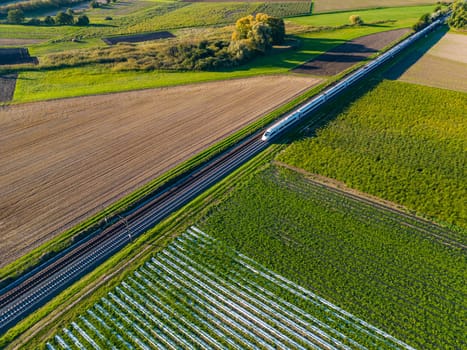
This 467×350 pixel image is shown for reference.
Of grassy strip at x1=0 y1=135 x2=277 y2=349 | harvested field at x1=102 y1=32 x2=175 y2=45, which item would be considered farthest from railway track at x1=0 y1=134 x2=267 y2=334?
harvested field at x1=102 y1=32 x2=175 y2=45

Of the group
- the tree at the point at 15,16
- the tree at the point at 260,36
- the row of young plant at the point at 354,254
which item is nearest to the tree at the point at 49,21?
the tree at the point at 15,16

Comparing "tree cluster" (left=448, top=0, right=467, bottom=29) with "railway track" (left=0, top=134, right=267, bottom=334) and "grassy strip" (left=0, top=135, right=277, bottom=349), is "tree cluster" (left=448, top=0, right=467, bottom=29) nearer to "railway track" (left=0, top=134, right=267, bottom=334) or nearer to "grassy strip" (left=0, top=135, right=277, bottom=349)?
"railway track" (left=0, top=134, right=267, bottom=334)

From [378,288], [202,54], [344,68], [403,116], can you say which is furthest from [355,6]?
[378,288]

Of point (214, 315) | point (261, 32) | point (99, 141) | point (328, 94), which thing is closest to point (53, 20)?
point (261, 32)

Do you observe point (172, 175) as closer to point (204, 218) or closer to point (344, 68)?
point (204, 218)

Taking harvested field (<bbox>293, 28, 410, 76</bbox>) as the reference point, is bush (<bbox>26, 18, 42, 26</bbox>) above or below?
above

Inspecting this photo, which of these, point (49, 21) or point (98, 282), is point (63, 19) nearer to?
point (49, 21)

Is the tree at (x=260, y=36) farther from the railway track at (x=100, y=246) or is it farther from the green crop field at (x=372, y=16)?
the railway track at (x=100, y=246)
